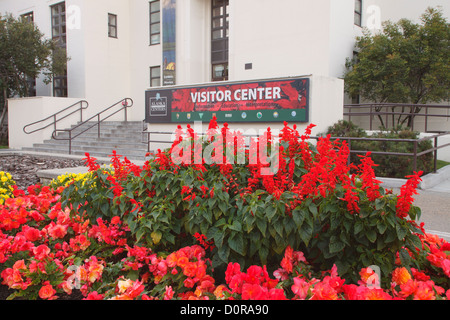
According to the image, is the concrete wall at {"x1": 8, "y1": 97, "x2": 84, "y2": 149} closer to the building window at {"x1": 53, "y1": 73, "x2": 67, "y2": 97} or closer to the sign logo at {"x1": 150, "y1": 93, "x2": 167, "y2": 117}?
the building window at {"x1": 53, "y1": 73, "x2": 67, "y2": 97}

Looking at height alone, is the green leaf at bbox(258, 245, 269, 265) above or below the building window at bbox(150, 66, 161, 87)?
below

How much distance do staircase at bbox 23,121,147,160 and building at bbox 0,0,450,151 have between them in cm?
243

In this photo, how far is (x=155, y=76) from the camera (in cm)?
2005

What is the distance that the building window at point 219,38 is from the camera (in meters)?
18.7

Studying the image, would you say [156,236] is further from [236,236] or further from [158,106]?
[158,106]

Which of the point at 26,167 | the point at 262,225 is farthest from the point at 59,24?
the point at 262,225

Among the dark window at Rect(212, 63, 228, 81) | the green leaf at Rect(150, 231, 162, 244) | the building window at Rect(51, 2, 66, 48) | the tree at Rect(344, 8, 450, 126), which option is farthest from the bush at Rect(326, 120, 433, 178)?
the building window at Rect(51, 2, 66, 48)

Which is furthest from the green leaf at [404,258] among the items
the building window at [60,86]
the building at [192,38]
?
the building window at [60,86]

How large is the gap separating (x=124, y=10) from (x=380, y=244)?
21.0 m

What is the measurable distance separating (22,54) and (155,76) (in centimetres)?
609

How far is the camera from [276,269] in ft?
8.99

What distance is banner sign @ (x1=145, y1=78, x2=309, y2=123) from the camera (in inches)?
426

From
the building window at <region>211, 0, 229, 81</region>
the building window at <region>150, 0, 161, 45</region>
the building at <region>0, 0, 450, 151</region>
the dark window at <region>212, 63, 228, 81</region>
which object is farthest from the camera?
the building window at <region>150, 0, 161, 45</region>
